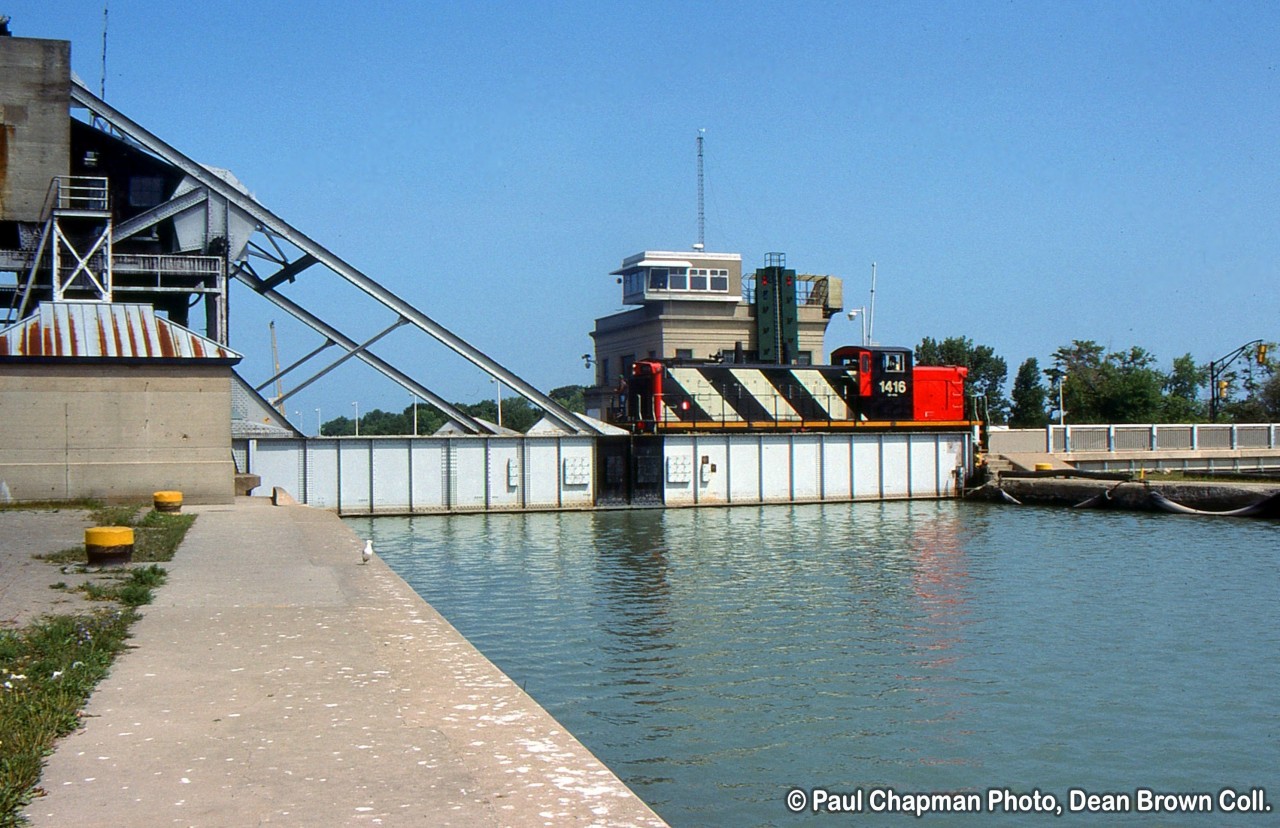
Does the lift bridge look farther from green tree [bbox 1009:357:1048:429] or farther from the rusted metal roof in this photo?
green tree [bbox 1009:357:1048:429]

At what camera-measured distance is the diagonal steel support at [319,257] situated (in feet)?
125

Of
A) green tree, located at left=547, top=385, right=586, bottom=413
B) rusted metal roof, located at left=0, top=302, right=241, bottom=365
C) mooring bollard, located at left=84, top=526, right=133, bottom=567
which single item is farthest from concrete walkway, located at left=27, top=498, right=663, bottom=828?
green tree, located at left=547, top=385, right=586, bottom=413

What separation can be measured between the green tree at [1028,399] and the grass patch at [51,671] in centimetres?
7913

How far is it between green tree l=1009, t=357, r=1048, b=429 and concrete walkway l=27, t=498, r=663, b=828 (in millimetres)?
79823

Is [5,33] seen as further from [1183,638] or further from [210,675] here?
[1183,638]

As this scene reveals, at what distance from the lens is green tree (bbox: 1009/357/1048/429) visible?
8725cm

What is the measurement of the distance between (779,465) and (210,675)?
39829 mm

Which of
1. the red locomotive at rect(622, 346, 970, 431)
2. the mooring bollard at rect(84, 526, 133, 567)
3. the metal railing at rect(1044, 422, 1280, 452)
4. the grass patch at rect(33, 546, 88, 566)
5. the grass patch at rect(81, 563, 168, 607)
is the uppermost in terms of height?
the red locomotive at rect(622, 346, 970, 431)

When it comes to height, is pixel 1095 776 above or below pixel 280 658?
below

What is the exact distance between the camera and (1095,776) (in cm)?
1140

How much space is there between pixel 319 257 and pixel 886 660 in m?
30.9

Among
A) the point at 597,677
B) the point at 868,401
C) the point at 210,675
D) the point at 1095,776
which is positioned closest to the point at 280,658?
the point at 210,675

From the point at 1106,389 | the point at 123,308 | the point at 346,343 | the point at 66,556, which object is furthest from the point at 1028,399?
the point at 66,556

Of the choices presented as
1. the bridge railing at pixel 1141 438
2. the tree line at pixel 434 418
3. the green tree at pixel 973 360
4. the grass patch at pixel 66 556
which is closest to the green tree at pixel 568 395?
the tree line at pixel 434 418
